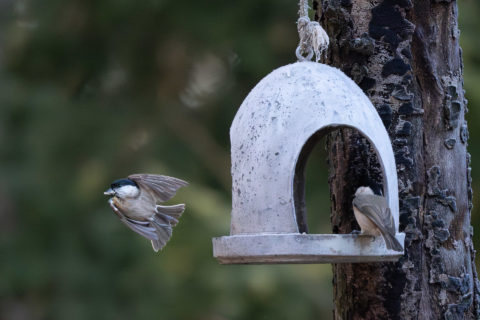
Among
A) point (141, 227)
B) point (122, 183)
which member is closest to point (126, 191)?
point (122, 183)

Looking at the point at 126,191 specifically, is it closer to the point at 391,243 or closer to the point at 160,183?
the point at 160,183

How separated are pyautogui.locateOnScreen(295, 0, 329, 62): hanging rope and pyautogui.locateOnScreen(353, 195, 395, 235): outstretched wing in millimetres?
564

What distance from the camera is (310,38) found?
9.04 feet

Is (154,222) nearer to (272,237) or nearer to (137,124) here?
(272,237)

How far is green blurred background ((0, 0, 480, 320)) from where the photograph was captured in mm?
6711

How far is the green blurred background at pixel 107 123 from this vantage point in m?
6.71

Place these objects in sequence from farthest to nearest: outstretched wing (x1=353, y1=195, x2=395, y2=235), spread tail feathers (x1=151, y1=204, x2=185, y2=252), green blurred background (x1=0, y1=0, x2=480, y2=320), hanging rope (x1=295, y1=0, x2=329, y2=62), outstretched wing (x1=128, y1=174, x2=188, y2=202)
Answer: green blurred background (x1=0, y1=0, x2=480, y2=320)
spread tail feathers (x1=151, y1=204, x2=185, y2=252)
outstretched wing (x1=128, y1=174, x2=188, y2=202)
hanging rope (x1=295, y1=0, x2=329, y2=62)
outstretched wing (x1=353, y1=195, x2=395, y2=235)

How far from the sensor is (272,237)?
2.43 metres

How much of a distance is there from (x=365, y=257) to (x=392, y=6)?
2.97ft

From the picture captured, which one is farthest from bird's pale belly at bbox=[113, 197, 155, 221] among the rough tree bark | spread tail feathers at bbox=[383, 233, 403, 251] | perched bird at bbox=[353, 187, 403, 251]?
spread tail feathers at bbox=[383, 233, 403, 251]

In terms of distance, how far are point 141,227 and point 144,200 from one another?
95mm

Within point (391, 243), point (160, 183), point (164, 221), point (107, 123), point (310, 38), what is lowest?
point (391, 243)

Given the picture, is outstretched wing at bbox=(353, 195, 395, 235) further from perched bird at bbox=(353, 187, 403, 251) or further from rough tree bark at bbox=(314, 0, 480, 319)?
rough tree bark at bbox=(314, 0, 480, 319)

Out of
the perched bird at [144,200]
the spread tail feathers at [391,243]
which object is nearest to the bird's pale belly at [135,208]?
the perched bird at [144,200]
